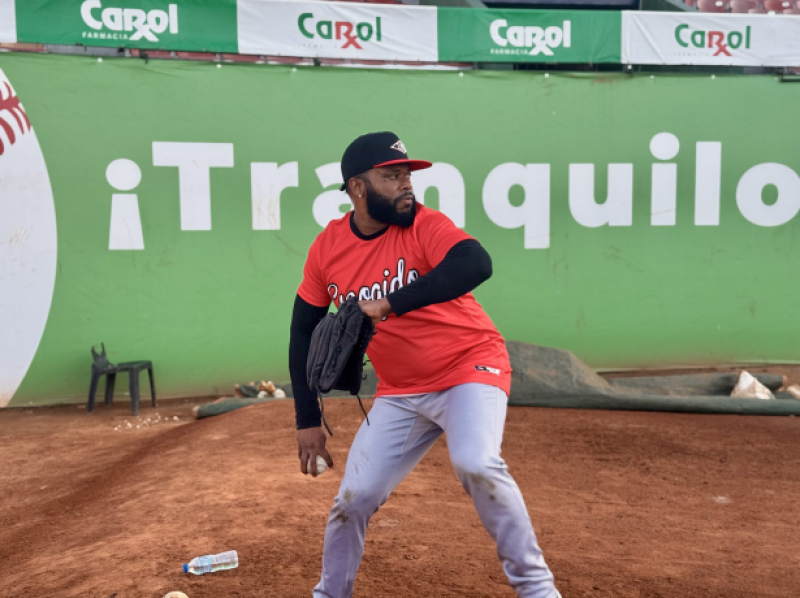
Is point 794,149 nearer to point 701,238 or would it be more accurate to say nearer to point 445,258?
point 701,238

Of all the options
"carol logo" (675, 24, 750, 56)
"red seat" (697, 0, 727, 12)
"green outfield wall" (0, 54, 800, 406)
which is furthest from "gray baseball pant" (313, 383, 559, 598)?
"red seat" (697, 0, 727, 12)

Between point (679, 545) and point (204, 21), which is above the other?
point (204, 21)

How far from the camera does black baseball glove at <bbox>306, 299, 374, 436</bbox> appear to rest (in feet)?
10.3

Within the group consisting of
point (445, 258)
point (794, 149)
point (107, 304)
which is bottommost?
point (107, 304)

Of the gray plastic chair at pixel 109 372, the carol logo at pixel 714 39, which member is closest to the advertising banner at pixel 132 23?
the gray plastic chair at pixel 109 372

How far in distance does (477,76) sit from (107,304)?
5065mm

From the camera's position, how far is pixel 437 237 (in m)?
3.32

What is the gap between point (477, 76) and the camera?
31.2ft

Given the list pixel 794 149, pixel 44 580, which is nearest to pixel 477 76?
pixel 794 149

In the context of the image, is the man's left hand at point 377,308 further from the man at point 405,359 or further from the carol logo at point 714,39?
the carol logo at point 714,39

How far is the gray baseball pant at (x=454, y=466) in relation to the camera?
297cm

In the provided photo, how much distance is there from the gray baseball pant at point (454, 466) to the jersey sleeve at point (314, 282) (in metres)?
0.56

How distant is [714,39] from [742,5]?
615 cm

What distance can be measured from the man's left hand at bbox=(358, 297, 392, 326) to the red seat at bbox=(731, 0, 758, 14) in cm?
1423
